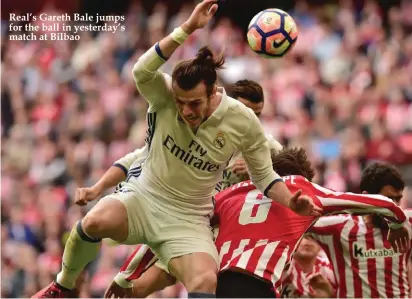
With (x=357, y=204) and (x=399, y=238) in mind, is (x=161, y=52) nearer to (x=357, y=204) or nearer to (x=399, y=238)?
(x=357, y=204)

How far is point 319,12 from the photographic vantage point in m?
17.4

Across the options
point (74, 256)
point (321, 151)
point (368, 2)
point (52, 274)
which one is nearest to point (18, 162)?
point (52, 274)

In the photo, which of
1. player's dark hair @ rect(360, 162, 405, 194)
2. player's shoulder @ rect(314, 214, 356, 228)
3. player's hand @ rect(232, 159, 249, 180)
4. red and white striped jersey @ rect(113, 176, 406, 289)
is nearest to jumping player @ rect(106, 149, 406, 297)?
red and white striped jersey @ rect(113, 176, 406, 289)

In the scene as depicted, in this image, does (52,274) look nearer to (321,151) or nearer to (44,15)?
(321,151)

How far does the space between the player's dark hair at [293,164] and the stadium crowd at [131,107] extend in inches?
203

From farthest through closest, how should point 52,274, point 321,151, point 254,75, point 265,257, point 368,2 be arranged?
point 368,2 < point 254,75 < point 321,151 < point 52,274 < point 265,257

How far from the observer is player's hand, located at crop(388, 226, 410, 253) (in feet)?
22.8

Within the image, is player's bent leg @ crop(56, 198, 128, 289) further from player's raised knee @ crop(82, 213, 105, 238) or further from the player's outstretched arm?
the player's outstretched arm

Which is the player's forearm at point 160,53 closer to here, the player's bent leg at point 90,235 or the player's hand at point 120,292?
the player's bent leg at point 90,235

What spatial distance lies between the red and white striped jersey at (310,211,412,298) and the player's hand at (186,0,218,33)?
1.89 metres

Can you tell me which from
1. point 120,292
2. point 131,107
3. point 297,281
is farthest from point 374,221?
point 131,107

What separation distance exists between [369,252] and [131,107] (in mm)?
9067

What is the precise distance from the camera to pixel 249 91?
747cm

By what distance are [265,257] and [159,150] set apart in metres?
0.95
